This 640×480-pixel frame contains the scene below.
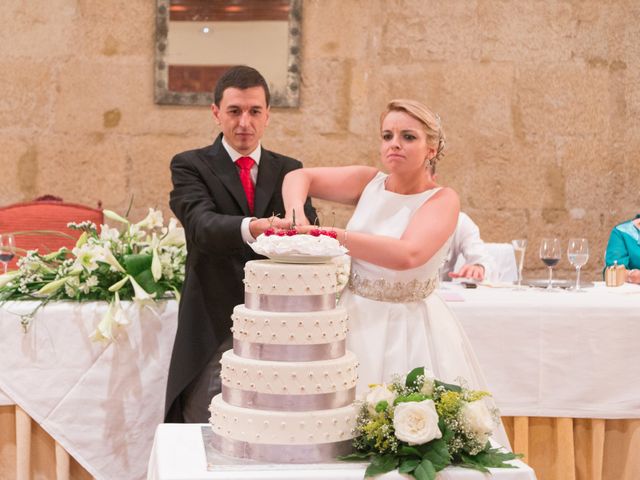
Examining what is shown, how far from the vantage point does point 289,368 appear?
236 cm

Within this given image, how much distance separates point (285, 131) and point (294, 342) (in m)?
4.87

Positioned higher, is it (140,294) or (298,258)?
(298,258)

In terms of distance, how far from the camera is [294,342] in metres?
2.40

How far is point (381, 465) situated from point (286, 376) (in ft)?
1.08

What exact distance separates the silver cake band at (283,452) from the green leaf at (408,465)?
0.19 m

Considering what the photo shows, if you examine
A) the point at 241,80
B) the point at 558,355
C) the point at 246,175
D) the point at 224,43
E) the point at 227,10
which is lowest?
the point at 558,355

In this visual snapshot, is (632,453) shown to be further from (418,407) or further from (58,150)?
(58,150)

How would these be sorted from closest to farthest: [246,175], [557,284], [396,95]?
1. [246,175]
2. [557,284]
3. [396,95]

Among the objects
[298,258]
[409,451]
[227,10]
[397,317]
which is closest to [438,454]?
[409,451]

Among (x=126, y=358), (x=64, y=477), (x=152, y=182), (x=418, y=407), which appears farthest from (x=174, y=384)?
(x=152, y=182)

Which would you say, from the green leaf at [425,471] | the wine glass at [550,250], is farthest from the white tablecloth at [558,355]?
the green leaf at [425,471]

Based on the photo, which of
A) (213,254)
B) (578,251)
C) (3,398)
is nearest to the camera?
(213,254)

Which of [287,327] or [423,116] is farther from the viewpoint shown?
[423,116]

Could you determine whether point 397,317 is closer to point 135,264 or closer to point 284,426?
point 284,426
